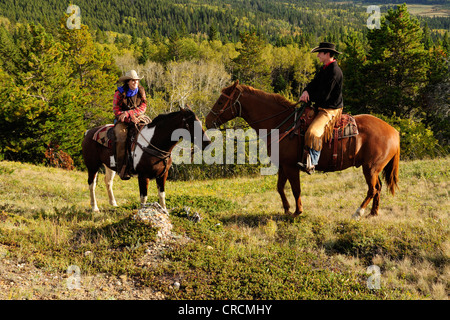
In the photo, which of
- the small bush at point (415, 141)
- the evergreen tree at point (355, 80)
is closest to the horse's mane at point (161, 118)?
the small bush at point (415, 141)

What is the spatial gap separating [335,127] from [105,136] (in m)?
6.51

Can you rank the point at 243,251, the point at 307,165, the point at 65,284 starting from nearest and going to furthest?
the point at 65,284 < the point at 243,251 < the point at 307,165

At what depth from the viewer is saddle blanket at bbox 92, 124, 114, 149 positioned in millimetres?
8195

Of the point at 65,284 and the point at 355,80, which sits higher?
the point at 355,80

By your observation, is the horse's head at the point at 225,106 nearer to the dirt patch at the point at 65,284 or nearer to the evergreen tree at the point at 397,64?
the dirt patch at the point at 65,284

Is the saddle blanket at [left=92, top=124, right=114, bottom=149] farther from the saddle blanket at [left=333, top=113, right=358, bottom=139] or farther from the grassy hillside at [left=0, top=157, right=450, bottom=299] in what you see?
the saddle blanket at [left=333, top=113, right=358, bottom=139]

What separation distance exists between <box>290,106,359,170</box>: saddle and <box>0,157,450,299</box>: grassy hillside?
2.20 metres

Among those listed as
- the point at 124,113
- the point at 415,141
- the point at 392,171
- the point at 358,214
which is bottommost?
the point at 415,141

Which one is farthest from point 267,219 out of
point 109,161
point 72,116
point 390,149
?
point 72,116

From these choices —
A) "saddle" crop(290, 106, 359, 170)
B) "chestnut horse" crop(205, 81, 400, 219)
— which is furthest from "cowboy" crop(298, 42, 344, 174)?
"chestnut horse" crop(205, 81, 400, 219)

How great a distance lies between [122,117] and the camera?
7570 millimetres

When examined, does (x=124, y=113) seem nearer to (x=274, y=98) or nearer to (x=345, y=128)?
(x=274, y=98)

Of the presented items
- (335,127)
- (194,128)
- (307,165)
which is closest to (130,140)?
(194,128)

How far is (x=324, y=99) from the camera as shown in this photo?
709 cm
